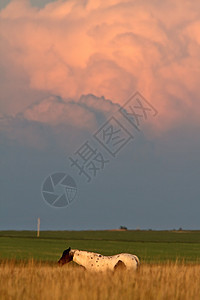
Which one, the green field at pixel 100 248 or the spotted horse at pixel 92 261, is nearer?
the spotted horse at pixel 92 261

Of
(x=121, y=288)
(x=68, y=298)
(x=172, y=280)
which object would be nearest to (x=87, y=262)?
(x=172, y=280)

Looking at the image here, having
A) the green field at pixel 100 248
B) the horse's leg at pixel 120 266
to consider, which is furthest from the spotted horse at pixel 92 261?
the green field at pixel 100 248

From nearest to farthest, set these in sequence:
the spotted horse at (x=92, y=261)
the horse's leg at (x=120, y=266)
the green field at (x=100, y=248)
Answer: the spotted horse at (x=92, y=261), the horse's leg at (x=120, y=266), the green field at (x=100, y=248)

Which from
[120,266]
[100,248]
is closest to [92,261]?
[120,266]

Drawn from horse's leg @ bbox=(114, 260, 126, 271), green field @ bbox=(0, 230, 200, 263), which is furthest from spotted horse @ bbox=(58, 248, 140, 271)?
green field @ bbox=(0, 230, 200, 263)

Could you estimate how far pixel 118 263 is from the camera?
2473 centimetres

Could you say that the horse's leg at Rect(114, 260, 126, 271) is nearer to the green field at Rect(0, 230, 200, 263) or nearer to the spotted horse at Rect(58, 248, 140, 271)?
the spotted horse at Rect(58, 248, 140, 271)

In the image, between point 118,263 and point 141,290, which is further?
point 118,263

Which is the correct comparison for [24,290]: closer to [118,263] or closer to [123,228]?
[118,263]

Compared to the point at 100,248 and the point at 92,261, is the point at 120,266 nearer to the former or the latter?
the point at 92,261

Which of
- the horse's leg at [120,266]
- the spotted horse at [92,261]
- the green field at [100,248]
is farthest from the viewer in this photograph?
the green field at [100,248]

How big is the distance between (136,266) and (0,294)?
32.0 ft

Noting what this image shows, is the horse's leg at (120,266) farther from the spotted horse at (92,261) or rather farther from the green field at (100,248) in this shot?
the green field at (100,248)

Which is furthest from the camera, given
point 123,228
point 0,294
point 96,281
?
point 123,228
